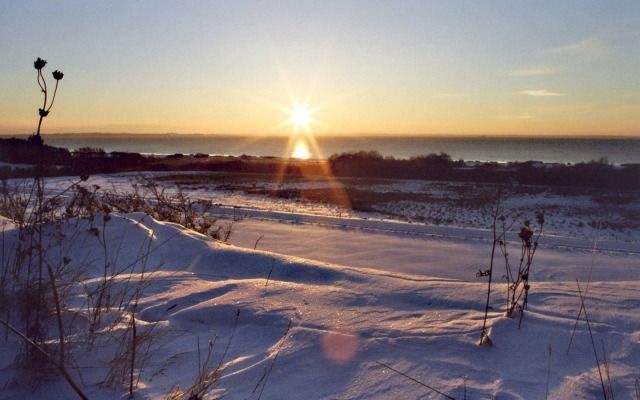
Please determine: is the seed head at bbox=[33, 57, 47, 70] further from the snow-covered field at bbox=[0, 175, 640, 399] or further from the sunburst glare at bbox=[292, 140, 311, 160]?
the sunburst glare at bbox=[292, 140, 311, 160]

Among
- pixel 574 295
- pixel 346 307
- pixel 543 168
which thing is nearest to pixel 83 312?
pixel 346 307

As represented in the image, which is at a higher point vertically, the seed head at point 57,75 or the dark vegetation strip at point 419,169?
the seed head at point 57,75

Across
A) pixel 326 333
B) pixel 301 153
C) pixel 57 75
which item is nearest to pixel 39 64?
pixel 57 75

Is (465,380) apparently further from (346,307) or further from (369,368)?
(346,307)

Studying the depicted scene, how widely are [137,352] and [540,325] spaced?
8.15 feet

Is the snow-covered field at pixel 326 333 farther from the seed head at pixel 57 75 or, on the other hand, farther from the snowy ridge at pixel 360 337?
the seed head at pixel 57 75

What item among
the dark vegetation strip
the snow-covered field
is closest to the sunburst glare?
the dark vegetation strip

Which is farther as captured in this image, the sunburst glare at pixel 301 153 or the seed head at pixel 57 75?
the sunburst glare at pixel 301 153

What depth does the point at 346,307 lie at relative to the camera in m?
3.49

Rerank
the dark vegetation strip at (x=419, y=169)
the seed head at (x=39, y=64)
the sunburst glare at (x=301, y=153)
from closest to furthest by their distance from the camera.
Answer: the seed head at (x=39, y=64)
the dark vegetation strip at (x=419, y=169)
the sunburst glare at (x=301, y=153)

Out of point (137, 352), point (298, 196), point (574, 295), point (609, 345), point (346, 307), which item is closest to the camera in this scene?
point (137, 352)

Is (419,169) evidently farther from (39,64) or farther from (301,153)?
(301,153)

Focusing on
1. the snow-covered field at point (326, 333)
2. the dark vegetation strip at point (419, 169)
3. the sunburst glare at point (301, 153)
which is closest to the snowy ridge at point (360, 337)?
the snow-covered field at point (326, 333)

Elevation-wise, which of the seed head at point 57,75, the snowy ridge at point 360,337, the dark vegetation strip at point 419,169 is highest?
the seed head at point 57,75
